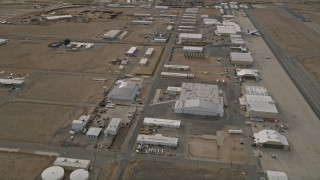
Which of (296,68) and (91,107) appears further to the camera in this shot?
(296,68)

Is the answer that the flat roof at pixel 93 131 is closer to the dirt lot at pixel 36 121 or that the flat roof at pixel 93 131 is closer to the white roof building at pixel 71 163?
the dirt lot at pixel 36 121

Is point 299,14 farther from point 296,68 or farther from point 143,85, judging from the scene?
point 143,85

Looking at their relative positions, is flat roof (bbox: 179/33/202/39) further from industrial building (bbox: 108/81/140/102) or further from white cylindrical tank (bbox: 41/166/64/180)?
white cylindrical tank (bbox: 41/166/64/180)

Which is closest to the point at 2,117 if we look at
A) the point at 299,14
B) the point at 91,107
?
the point at 91,107

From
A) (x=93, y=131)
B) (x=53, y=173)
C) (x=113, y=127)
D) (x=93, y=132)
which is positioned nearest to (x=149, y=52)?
(x=113, y=127)

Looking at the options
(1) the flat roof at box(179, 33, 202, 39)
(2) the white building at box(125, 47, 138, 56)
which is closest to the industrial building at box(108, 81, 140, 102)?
(2) the white building at box(125, 47, 138, 56)

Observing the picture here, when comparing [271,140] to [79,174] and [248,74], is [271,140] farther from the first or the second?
[79,174]
